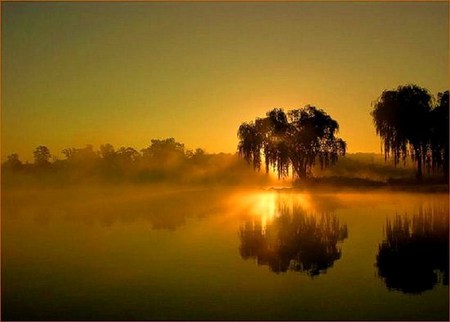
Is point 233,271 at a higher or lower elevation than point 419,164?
lower

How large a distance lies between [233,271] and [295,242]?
4.45 meters

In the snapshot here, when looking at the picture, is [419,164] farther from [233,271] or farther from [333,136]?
[233,271]

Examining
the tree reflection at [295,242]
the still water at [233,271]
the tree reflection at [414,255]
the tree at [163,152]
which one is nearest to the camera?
the still water at [233,271]

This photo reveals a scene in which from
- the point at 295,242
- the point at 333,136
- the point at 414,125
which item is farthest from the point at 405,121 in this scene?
the point at 295,242

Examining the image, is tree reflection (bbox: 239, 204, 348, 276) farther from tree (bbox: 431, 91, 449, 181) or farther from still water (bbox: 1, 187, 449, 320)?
tree (bbox: 431, 91, 449, 181)

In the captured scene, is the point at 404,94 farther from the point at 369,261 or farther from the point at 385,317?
the point at 385,317

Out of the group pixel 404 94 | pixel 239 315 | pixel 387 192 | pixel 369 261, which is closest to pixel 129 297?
pixel 239 315

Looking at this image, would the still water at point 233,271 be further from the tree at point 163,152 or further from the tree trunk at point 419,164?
the tree at point 163,152

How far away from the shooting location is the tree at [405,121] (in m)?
46.2

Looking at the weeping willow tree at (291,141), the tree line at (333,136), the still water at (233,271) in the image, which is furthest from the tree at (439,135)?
the still water at (233,271)

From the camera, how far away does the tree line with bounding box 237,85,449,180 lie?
4609 cm

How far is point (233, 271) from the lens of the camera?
1196cm

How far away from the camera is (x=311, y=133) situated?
53.3 m

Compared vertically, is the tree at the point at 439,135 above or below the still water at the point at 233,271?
above
